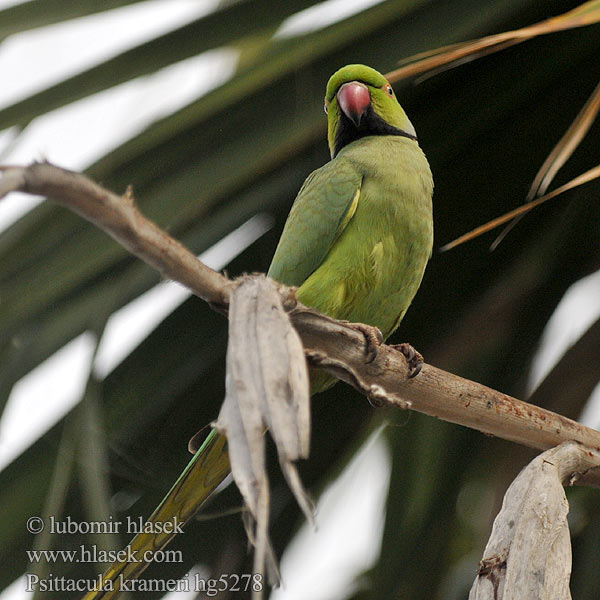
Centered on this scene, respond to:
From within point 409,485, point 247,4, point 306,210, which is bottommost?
point 409,485

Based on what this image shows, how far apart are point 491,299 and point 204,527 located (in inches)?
26.8

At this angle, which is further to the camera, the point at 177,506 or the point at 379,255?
the point at 379,255

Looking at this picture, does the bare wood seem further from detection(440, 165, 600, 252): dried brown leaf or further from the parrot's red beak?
the parrot's red beak

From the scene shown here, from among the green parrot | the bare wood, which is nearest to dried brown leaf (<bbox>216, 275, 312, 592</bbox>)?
the bare wood

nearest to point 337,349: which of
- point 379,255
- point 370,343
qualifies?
point 370,343

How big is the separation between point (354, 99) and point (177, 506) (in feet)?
3.55

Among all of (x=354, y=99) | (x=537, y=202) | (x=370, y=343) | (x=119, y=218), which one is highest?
(x=354, y=99)

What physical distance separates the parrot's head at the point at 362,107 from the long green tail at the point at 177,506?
2.94ft

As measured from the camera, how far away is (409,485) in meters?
1.43

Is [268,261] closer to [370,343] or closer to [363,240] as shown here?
[363,240]

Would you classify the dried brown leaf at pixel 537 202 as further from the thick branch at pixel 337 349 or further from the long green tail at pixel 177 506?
the long green tail at pixel 177 506

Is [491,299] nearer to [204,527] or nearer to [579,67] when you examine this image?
[579,67]

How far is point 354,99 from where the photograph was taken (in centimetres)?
189

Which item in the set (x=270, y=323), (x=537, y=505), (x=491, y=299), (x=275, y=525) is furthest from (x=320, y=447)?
(x=270, y=323)
